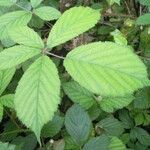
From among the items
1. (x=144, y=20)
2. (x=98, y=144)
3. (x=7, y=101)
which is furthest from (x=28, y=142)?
(x=144, y=20)

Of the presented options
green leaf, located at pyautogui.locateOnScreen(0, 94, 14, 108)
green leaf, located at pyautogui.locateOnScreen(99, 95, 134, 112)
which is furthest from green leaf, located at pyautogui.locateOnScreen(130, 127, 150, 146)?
green leaf, located at pyautogui.locateOnScreen(0, 94, 14, 108)

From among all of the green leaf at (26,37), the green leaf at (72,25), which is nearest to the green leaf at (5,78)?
the green leaf at (26,37)

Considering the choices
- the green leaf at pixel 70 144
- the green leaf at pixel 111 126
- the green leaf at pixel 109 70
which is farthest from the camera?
the green leaf at pixel 111 126

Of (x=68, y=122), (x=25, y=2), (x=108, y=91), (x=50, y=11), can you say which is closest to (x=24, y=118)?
(x=108, y=91)

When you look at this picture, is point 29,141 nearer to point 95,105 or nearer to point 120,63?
point 95,105

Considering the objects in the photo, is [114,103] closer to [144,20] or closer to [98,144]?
[98,144]

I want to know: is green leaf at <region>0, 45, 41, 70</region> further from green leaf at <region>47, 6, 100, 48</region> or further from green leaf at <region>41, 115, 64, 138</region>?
green leaf at <region>41, 115, 64, 138</region>

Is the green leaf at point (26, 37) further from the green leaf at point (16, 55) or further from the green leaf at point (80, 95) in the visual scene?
the green leaf at point (80, 95)
